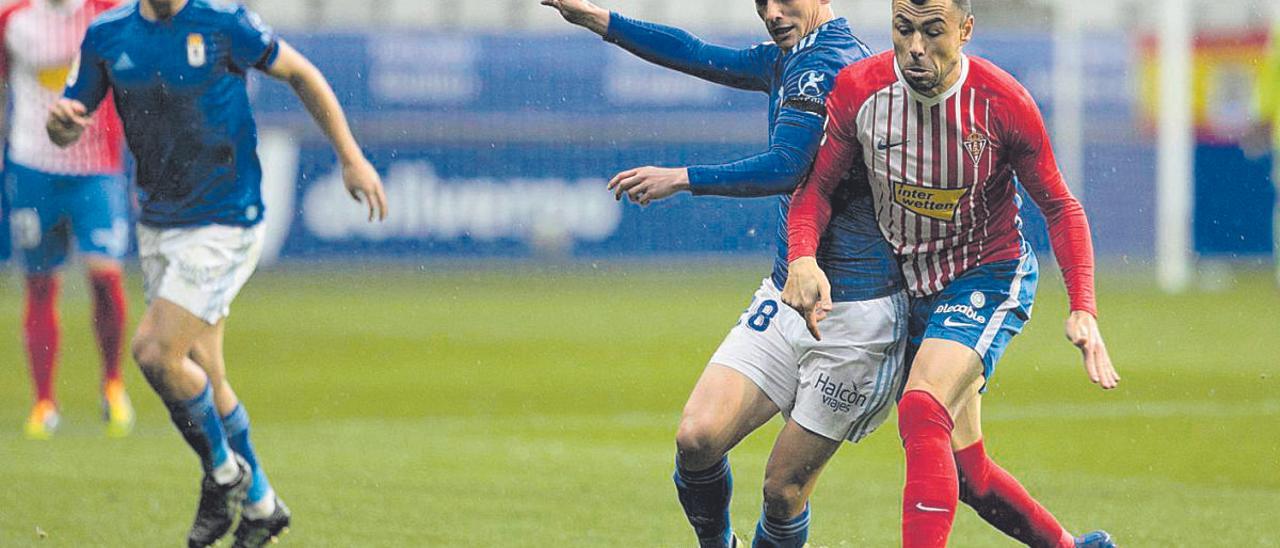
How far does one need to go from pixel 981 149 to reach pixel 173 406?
278 cm

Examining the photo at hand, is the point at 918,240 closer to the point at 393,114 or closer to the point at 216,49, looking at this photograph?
the point at 216,49

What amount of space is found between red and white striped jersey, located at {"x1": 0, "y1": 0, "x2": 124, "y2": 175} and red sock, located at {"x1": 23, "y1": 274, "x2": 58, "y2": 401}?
2.01ft

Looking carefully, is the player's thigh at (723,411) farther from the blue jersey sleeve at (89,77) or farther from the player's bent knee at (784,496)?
the blue jersey sleeve at (89,77)

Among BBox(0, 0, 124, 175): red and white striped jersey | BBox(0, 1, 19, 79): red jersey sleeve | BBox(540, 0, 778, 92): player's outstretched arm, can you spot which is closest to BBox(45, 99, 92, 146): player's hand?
BBox(540, 0, 778, 92): player's outstretched arm

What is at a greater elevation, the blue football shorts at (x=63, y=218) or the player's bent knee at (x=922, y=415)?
the player's bent knee at (x=922, y=415)

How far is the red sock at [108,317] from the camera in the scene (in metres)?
9.87

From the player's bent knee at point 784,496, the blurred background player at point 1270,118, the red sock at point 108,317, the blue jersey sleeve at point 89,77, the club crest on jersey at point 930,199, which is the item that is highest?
the blue jersey sleeve at point 89,77

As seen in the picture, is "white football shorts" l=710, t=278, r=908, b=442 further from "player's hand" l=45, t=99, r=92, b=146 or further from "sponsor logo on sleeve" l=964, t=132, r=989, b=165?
"player's hand" l=45, t=99, r=92, b=146

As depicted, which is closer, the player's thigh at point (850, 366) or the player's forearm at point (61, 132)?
the player's thigh at point (850, 366)

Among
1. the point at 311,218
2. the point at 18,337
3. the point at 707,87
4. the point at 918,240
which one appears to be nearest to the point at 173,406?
the point at 918,240

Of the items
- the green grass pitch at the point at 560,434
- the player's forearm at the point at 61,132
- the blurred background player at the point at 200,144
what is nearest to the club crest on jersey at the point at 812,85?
the blurred background player at the point at 200,144

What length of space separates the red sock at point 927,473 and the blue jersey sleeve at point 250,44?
104 inches

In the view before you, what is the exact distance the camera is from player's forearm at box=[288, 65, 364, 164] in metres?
6.44

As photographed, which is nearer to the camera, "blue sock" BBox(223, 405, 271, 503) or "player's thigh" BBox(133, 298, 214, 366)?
"player's thigh" BBox(133, 298, 214, 366)
